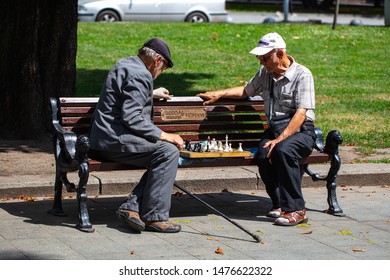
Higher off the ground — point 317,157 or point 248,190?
point 317,157

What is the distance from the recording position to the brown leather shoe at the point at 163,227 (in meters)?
6.99

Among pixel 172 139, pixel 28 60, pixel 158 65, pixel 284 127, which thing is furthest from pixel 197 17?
pixel 172 139

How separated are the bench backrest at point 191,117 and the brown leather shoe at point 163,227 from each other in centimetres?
104

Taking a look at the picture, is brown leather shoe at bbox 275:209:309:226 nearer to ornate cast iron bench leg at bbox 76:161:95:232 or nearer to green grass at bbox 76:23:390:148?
ornate cast iron bench leg at bbox 76:161:95:232

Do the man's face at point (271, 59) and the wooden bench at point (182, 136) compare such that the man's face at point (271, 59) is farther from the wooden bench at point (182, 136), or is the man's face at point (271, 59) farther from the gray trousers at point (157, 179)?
the gray trousers at point (157, 179)

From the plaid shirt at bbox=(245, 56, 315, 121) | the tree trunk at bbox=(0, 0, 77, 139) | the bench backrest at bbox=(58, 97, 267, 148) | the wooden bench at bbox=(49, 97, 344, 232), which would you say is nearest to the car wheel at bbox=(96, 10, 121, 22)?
the tree trunk at bbox=(0, 0, 77, 139)

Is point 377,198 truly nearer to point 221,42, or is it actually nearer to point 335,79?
point 335,79

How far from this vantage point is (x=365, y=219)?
766 cm

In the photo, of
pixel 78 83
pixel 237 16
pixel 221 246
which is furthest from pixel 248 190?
pixel 237 16

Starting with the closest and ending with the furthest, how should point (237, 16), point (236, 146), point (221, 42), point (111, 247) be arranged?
point (111, 247) < point (236, 146) < point (221, 42) < point (237, 16)

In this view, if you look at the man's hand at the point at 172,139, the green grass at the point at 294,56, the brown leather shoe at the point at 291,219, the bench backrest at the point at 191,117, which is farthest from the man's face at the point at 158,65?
the green grass at the point at 294,56

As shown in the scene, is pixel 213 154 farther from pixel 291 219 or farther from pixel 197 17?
pixel 197 17

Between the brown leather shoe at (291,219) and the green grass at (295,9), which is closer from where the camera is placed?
the brown leather shoe at (291,219)

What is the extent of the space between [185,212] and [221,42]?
1082 centimetres
